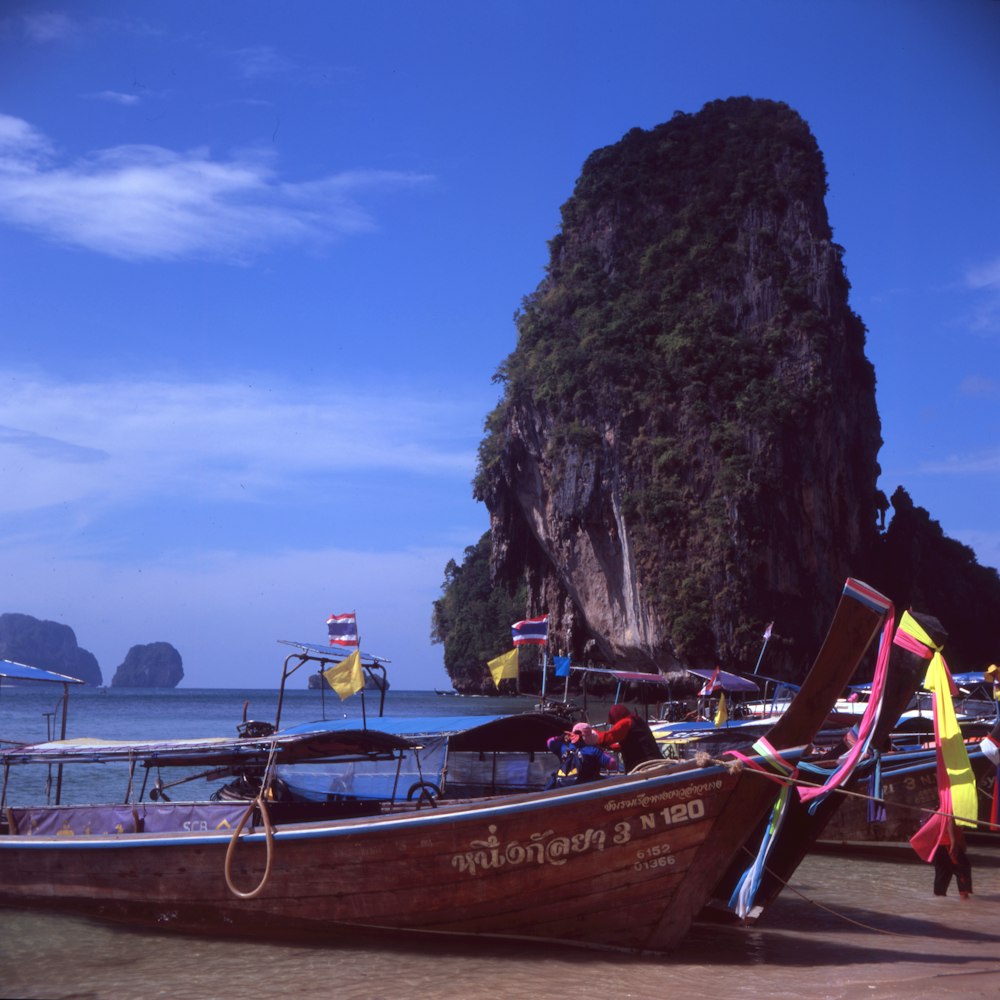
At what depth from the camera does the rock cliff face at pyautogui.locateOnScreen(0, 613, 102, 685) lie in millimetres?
165750

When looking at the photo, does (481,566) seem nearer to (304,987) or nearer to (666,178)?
(666,178)

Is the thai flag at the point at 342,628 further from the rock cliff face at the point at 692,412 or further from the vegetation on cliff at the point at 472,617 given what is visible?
the vegetation on cliff at the point at 472,617

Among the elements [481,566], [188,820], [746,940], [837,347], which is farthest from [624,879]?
[481,566]

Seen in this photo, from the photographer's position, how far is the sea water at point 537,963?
7184 mm

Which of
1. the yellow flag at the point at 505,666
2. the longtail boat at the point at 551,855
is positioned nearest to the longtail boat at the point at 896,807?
the longtail boat at the point at 551,855

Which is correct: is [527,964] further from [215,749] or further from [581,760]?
[215,749]

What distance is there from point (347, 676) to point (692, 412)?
38.7 meters

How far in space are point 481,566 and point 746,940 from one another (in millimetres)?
70360

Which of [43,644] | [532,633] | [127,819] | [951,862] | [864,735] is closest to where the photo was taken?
[864,735]

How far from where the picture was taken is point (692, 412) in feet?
161

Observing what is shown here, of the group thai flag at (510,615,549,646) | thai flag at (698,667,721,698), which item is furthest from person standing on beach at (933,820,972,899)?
thai flag at (698,667,721,698)

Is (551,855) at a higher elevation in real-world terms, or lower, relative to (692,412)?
lower

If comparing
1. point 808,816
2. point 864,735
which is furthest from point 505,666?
point 864,735

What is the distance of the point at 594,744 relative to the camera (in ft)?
31.0
